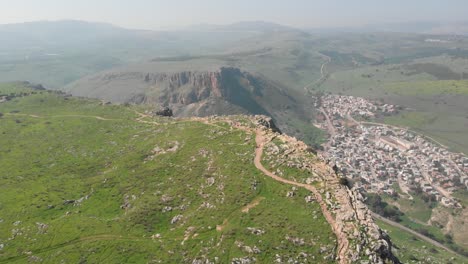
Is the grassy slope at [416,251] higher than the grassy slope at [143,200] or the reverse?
the reverse

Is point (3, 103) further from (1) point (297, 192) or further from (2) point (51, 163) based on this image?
(1) point (297, 192)

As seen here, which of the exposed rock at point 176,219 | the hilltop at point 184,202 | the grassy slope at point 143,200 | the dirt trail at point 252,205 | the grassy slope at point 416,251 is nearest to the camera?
the hilltop at point 184,202

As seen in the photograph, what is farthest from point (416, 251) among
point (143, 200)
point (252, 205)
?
point (143, 200)

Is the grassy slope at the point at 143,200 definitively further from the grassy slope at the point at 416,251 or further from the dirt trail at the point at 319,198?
the grassy slope at the point at 416,251

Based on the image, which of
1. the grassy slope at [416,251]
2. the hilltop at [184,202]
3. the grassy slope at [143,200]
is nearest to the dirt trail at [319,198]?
the hilltop at [184,202]

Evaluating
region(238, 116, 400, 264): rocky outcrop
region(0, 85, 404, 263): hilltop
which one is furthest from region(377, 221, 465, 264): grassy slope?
region(0, 85, 404, 263): hilltop

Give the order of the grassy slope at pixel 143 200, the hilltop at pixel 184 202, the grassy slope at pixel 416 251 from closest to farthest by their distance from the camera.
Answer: the hilltop at pixel 184 202 → the grassy slope at pixel 143 200 → the grassy slope at pixel 416 251

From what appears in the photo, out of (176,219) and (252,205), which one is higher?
(252,205)

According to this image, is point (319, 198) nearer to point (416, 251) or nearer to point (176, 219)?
point (176, 219)

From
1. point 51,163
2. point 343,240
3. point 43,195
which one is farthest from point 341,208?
point 51,163
